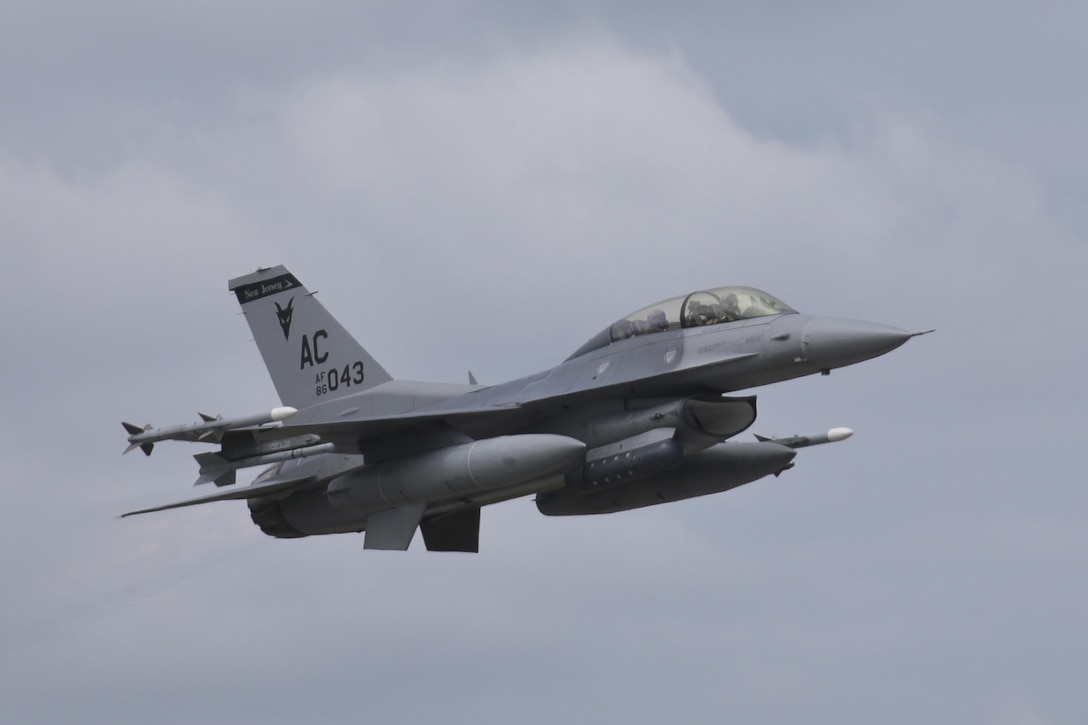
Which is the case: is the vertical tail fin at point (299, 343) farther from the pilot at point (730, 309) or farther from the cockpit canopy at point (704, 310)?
the pilot at point (730, 309)

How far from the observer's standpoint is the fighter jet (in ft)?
85.0

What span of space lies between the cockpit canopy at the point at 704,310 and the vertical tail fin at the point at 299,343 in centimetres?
585

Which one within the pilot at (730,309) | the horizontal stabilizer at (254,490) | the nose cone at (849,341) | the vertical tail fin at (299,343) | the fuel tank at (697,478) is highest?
the vertical tail fin at (299,343)

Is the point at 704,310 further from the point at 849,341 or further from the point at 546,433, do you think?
the point at 546,433

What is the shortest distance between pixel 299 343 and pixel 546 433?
642 centimetres

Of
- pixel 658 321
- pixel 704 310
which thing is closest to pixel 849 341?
pixel 704 310

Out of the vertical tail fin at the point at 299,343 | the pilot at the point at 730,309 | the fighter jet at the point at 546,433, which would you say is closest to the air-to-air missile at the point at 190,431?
the fighter jet at the point at 546,433

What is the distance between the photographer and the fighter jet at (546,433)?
25.9 m

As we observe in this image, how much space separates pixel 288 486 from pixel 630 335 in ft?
21.4

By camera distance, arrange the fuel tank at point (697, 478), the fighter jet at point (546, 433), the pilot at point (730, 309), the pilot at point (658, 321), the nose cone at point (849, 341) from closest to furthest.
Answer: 1. the nose cone at point (849, 341)
2. the fighter jet at point (546, 433)
3. the pilot at point (730, 309)
4. the pilot at point (658, 321)
5. the fuel tank at point (697, 478)

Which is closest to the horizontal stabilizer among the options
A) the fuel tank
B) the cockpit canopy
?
the fuel tank

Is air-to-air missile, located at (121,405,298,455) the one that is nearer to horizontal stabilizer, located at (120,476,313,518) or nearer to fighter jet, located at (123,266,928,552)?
fighter jet, located at (123,266,928,552)

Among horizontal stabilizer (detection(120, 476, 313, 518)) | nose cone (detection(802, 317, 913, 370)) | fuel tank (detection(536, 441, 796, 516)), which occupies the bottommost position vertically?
fuel tank (detection(536, 441, 796, 516))

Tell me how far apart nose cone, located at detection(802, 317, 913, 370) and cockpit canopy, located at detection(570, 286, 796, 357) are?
0.98 m
